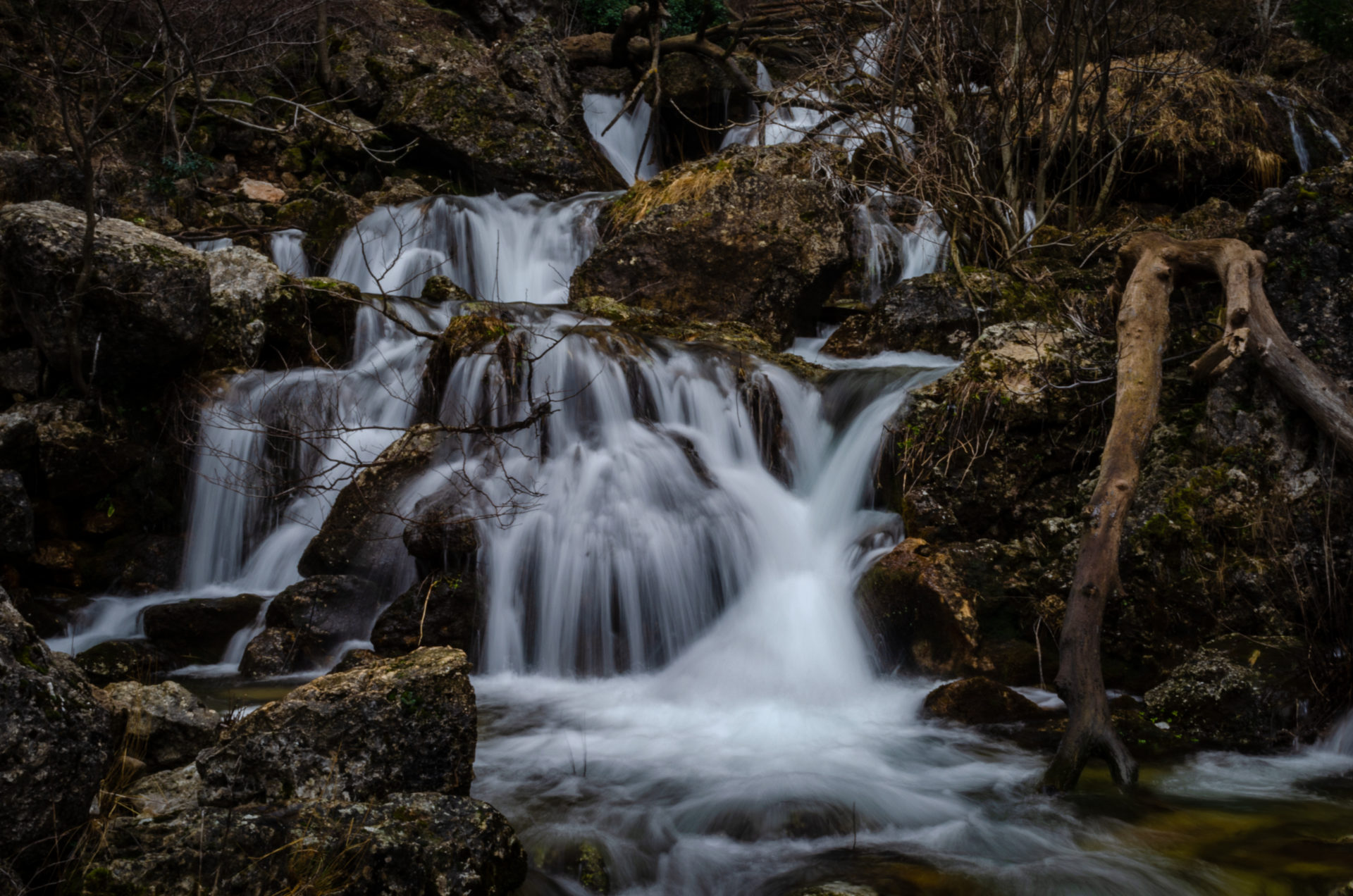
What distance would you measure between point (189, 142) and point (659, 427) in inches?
352

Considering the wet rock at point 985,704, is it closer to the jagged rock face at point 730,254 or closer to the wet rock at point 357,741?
the wet rock at point 357,741

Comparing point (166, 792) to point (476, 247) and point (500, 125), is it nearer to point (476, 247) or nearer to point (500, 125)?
point (476, 247)

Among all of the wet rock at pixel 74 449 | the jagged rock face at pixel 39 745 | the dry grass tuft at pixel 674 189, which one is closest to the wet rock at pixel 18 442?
the wet rock at pixel 74 449

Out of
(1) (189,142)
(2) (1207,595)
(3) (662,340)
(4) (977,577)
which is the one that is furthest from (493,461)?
(1) (189,142)

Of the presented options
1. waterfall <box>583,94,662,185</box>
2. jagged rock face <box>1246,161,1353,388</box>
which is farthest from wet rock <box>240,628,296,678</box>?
waterfall <box>583,94,662,185</box>

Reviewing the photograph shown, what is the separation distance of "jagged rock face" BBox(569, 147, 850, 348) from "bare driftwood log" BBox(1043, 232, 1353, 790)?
3.76 metres

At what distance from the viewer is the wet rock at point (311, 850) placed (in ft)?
8.20

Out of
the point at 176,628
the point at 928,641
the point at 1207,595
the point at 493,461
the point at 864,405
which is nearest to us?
the point at 1207,595

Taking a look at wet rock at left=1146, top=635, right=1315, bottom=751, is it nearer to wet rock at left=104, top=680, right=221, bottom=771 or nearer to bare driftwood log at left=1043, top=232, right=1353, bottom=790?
bare driftwood log at left=1043, top=232, right=1353, bottom=790

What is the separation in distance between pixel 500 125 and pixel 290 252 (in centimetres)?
392

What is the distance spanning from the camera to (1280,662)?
4184 millimetres

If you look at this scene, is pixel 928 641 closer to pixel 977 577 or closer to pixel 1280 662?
pixel 977 577

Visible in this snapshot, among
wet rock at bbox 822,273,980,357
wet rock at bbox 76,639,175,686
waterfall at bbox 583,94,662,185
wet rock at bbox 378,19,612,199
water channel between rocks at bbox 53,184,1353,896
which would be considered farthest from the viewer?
waterfall at bbox 583,94,662,185

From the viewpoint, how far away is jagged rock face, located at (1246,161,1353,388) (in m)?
4.79
